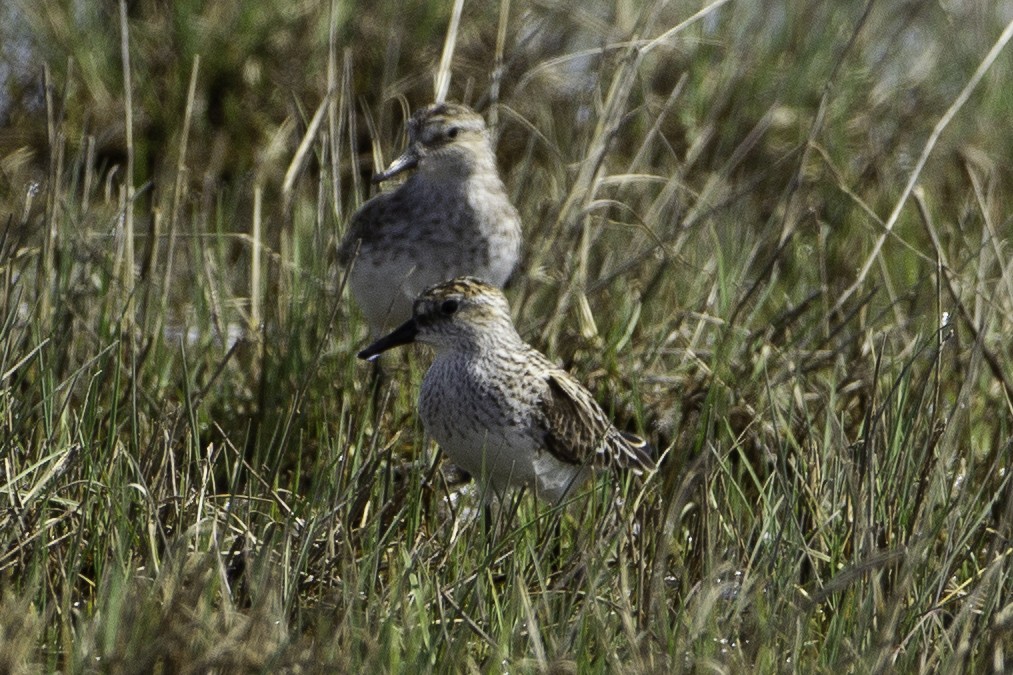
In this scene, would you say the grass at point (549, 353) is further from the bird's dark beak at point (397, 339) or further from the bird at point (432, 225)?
the bird's dark beak at point (397, 339)

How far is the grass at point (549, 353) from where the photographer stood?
387 cm

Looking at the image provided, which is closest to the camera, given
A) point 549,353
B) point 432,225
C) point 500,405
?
point 500,405

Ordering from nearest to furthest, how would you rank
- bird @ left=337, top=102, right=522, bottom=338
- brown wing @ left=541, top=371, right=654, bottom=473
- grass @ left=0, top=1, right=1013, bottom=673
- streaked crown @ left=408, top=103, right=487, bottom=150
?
1. grass @ left=0, top=1, right=1013, bottom=673
2. brown wing @ left=541, top=371, right=654, bottom=473
3. bird @ left=337, top=102, right=522, bottom=338
4. streaked crown @ left=408, top=103, right=487, bottom=150

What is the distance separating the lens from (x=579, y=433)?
5430 millimetres

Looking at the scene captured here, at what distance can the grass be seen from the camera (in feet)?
12.7

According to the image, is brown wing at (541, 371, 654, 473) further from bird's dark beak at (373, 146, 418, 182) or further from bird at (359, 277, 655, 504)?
bird's dark beak at (373, 146, 418, 182)

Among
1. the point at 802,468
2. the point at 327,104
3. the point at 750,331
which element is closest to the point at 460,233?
the point at 327,104

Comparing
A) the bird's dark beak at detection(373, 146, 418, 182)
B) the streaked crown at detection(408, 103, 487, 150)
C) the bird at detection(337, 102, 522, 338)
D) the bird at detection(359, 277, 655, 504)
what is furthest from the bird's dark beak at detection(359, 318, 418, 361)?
the streaked crown at detection(408, 103, 487, 150)

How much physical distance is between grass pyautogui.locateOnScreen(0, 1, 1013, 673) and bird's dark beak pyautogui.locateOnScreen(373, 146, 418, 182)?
0.19 m

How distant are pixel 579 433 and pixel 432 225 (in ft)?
4.89

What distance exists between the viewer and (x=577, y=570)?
13.9 feet

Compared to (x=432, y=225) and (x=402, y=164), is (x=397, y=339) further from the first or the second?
(x=402, y=164)

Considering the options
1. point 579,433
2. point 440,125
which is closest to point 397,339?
point 579,433

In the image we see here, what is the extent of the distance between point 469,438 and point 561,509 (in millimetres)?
669
